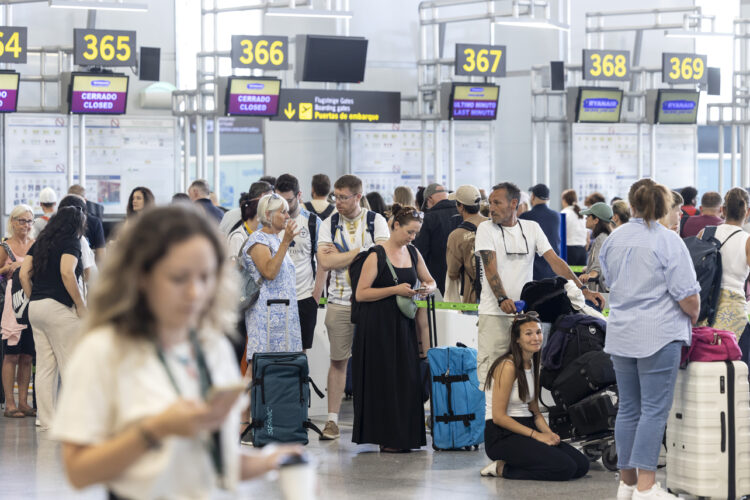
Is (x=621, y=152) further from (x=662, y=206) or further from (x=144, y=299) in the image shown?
(x=144, y=299)

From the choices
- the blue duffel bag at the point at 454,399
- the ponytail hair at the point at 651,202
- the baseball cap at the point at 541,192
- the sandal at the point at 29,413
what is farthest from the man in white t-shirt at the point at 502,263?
the baseball cap at the point at 541,192

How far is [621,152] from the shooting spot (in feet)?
64.8

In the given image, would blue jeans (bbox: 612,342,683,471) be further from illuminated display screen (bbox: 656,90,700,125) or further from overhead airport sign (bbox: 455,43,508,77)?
illuminated display screen (bbox: 656,90,700,125)

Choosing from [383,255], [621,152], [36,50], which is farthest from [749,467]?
[621,152]

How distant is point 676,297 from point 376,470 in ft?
6.90

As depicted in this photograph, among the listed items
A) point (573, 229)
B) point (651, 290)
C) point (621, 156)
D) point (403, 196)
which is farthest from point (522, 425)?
point (621, 156)

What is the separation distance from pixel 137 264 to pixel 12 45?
14.1 meters

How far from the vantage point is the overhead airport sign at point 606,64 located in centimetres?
1862

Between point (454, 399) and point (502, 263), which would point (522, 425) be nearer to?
point (454, 399)

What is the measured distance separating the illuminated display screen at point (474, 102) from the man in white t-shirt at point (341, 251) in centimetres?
1022

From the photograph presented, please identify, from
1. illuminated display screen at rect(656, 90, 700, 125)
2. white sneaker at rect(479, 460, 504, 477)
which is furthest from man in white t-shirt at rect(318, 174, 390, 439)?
illuminated display screen at rect(656, 90, 700, 125)

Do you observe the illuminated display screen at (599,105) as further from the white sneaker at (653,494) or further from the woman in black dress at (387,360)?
the white sneaker at (653,494)

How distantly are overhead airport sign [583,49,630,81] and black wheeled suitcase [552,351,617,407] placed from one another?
1254 cm

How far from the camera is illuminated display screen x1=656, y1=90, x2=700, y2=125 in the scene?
19.3 m
